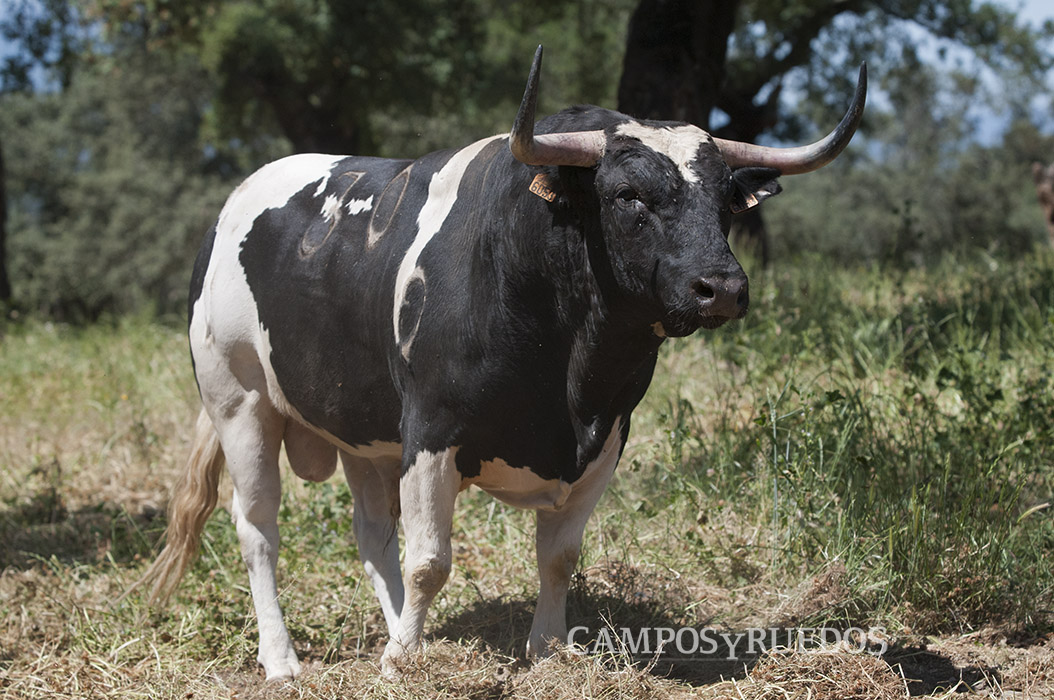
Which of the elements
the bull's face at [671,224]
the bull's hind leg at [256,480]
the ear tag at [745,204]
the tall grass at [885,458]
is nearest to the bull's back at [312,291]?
the bull's hind leg at [256,480]

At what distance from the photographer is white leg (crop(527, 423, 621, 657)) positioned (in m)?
3.67

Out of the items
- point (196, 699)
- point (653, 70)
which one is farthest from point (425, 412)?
point (653, 70)

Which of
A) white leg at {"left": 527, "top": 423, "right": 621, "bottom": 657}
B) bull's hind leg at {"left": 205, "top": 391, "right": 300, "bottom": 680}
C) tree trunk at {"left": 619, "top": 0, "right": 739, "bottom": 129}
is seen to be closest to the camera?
white leg at {"left": 527, "top": 423, "right": 621, "bottom": 657}

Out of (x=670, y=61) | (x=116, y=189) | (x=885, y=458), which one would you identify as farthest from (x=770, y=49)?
(x=116, y=189)

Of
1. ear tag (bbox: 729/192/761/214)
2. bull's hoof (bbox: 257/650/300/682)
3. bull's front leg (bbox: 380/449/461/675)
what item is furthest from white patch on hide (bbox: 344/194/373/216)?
bull's hoof (bbox: 257/650/300/682)

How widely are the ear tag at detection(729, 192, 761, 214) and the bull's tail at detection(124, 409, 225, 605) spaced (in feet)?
8.37

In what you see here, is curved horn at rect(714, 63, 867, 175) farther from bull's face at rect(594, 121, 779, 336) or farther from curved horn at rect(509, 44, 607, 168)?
curved horn at rect(509, 44, 607, 168)

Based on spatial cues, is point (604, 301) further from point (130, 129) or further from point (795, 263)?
point (130, 129)

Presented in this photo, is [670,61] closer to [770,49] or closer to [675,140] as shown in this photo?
[675,140]

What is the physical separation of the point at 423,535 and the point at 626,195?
53.4 inches

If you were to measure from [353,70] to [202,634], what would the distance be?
39.2 ft

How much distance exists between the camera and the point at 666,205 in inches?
116

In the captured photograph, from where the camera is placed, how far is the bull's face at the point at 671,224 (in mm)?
2836

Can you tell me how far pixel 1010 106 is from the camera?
4444cm
